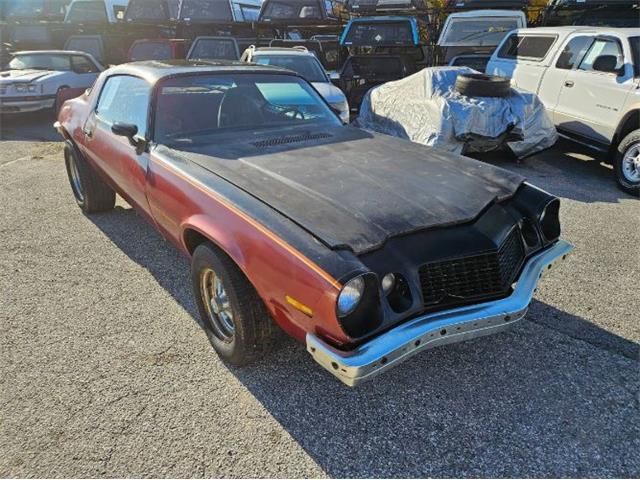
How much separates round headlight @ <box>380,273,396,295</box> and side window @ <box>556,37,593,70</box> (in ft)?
20.3

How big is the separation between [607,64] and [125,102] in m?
5.72

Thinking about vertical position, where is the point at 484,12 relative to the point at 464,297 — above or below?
above

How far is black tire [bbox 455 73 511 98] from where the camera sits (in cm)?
624

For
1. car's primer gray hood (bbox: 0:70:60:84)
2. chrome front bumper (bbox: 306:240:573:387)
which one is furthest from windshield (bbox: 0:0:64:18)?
chrome front bumper (bbox: 306:240:573:387)

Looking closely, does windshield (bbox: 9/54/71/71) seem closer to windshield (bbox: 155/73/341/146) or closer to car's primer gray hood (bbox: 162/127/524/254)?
windshield (bbox: 155/73/341/146)

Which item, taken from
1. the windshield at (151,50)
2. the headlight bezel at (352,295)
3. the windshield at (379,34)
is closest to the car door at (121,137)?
the headlight bezel at (352,295)

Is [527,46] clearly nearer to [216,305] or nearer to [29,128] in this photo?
[216,305]

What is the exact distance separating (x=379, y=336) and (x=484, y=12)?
9.64 metres

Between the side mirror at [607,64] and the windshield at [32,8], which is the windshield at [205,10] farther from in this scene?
the side mirror at [607,64]

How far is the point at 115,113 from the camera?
3.88 metres

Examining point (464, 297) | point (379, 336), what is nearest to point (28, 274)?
point (379, 336)

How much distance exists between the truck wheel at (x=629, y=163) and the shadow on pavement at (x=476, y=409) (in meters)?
3.49

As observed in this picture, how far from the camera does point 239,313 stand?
7.72 ft

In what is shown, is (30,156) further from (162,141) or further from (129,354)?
(129,354)
